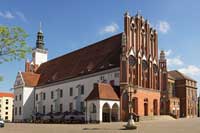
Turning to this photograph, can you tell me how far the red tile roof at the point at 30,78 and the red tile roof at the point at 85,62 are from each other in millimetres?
1287

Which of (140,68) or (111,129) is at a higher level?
(140,68)

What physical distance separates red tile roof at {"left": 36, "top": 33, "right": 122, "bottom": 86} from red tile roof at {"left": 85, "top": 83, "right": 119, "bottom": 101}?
454cm

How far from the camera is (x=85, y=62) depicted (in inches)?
2514

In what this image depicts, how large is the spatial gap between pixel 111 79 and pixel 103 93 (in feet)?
15.1

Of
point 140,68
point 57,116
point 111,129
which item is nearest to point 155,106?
point 140,68

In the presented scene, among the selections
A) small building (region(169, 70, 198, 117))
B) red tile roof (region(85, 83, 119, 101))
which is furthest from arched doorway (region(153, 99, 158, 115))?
small building (region(169, 70, 198, 117))

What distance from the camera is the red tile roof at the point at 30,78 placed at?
7894cm

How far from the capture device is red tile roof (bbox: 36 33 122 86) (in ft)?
185

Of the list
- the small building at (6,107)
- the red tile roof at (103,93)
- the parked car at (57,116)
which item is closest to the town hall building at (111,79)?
the red tile roof at (103,93)

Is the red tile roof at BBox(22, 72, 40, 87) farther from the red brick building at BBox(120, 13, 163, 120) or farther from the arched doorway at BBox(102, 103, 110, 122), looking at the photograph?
the red brick building at BBox(120, 13, 163, 120)

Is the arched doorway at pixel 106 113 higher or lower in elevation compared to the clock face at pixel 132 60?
lower

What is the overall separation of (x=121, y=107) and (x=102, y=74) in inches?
296

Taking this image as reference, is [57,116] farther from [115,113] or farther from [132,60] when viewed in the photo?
[132,60]

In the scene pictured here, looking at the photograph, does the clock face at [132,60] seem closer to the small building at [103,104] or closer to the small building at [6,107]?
the small building at [103,104]
